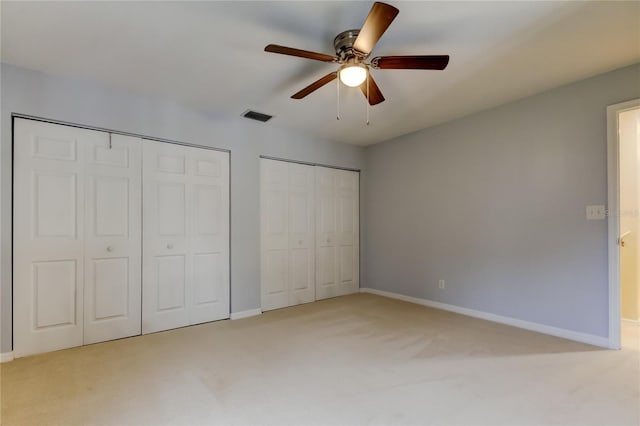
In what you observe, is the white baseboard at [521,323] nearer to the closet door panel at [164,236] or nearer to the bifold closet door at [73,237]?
the closet door panel at [164,236]

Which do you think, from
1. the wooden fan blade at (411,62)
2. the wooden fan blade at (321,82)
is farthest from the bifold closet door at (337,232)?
the wooden fan blade at (411,62)

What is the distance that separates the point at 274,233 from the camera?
4188mm

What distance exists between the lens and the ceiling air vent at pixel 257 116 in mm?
3678

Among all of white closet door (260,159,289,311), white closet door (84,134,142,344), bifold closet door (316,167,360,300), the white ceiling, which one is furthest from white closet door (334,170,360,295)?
white closet door (84,134,142,344)

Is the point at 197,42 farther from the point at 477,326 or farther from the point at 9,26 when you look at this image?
the point at 477,326

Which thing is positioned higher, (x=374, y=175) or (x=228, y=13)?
(x=228, y=13)

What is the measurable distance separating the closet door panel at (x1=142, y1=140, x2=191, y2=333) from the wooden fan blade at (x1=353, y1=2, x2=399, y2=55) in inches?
95.5

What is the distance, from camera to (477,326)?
11.0 ft

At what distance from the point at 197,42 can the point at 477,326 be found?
3.77m

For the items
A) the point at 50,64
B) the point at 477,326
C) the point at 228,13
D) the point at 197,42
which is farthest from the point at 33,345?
the point at 477,326

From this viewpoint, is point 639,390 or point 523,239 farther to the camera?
point 523,239

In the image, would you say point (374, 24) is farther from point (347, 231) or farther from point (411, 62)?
point (347, 231)

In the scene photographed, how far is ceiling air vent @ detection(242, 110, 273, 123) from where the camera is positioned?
12.1 feet

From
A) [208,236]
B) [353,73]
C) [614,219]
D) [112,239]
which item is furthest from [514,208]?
[112,239]
